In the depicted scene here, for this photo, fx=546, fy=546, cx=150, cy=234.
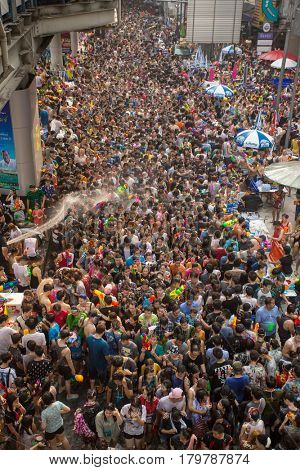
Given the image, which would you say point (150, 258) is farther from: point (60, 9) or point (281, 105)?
point (281, 105)

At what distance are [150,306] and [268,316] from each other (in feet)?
6.47

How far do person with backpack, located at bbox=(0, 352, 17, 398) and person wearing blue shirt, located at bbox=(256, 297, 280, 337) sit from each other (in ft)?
13.2

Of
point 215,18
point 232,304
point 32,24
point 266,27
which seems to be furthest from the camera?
point 266,27

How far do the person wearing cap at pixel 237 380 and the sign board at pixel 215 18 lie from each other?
3380cm

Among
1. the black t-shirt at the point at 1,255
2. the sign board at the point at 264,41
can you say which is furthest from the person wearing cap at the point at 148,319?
the sign board at the point at 264,41

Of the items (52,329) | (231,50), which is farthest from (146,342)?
(231,50)

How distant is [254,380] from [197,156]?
1152cm

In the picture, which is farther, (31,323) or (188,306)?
(188,306)

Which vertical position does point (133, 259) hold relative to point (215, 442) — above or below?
below

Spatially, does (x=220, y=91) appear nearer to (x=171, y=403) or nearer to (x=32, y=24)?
(x=32, y=24)

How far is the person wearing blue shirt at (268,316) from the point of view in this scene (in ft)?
29.4

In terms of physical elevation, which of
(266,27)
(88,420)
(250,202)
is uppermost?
(88,420)

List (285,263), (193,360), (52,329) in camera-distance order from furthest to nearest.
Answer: (285,263), (52,329), (193,360)

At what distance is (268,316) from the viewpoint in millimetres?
8977
